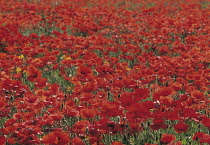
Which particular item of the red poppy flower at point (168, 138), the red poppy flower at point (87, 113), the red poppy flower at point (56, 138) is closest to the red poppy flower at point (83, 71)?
the red poppy flower at point (87, 113)

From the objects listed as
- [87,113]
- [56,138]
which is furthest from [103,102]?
[56,138]

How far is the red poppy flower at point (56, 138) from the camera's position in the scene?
2.09 meters

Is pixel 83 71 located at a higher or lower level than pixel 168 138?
higher

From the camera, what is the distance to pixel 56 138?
6.92ft

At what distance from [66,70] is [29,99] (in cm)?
251

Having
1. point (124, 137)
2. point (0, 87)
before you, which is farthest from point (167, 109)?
point (0, 87)

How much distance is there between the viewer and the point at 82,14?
9344mm

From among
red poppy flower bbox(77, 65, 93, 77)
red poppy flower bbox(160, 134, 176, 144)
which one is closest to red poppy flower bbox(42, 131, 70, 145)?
red poppy flower bbox(160, 134, 176, 144)

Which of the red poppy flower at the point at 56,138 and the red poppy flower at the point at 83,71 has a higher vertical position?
the red poppy flower at the point at 83,71

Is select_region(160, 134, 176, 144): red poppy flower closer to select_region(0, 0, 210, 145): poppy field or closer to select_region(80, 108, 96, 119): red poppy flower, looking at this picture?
select_region(0, 0, 210, 145): poppy field

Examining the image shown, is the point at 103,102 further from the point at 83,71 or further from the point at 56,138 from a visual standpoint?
the point at 83,71

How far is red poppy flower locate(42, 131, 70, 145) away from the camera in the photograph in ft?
6.87

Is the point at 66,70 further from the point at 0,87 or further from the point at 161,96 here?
the point at 161,96

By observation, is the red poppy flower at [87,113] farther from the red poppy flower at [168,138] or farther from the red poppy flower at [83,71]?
the red poppy flower at [83,71]
